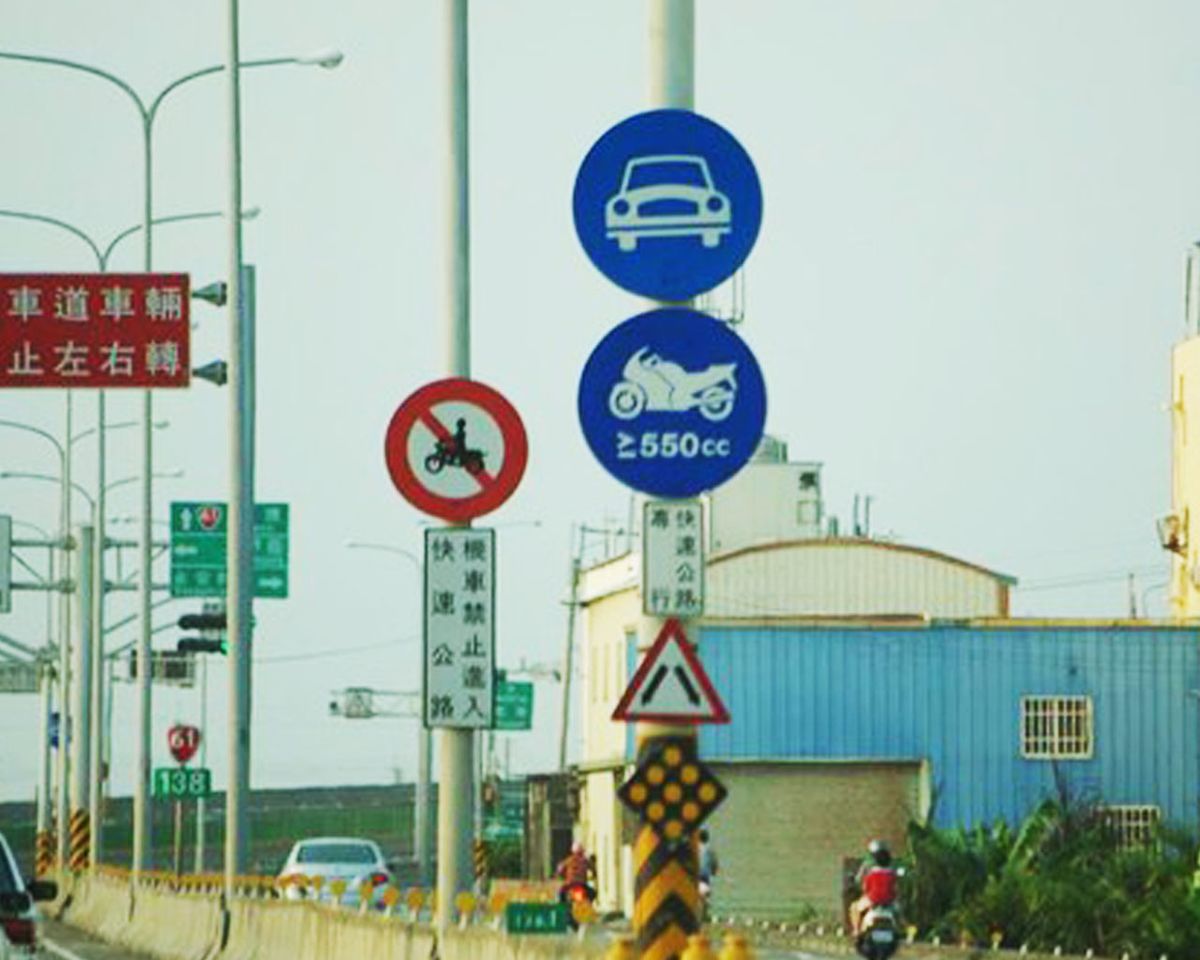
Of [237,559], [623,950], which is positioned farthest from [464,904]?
[237,559]

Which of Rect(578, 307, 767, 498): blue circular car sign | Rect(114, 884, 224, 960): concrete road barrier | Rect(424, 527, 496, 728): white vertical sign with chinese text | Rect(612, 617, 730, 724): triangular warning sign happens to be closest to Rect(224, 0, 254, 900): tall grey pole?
Rect(114, 884, 224, 960): concrete road barrier

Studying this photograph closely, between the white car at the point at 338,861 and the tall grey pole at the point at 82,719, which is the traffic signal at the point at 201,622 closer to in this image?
the white car at the point at 338,861

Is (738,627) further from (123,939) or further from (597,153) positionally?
(597,153)

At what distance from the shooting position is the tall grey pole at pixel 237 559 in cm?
3791

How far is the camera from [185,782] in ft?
220

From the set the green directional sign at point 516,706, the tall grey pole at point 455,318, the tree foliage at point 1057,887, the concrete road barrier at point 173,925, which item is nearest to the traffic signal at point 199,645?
the concrete road barrier at point 173,925

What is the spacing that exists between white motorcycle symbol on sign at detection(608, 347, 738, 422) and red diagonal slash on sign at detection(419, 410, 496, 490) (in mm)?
6838

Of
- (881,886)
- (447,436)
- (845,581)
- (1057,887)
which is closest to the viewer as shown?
(447,436)

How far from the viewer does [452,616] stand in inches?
883

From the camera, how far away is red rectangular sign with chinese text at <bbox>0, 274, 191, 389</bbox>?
4275cm

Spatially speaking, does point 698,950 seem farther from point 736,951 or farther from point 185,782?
point 185,782

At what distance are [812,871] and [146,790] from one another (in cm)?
1719

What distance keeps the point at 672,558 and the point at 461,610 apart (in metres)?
7.66

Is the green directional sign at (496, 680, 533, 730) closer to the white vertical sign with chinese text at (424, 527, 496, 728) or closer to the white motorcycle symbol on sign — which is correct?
the white vertical sign with chinese text at (424, 527, 496, 728)
